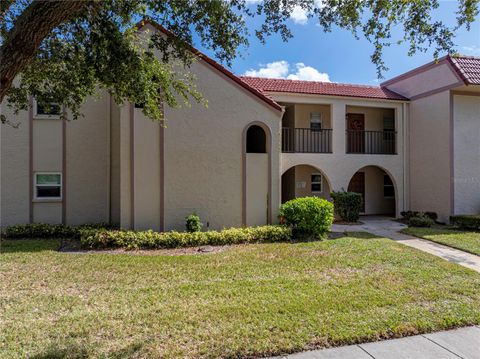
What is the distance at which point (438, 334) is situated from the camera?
15.5ft

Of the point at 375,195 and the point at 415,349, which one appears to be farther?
the point at 375,195

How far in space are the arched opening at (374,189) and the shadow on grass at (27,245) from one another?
48.3 feet

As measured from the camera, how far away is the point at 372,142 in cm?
1817

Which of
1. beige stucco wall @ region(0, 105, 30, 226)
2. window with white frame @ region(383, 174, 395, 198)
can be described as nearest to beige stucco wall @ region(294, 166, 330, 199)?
window with white frame @ region(383, 174, 395, 198)

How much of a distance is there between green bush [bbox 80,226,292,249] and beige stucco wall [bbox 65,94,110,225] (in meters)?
3.14

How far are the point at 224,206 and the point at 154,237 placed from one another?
9.80 ft

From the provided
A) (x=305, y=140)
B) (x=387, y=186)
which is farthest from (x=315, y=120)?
(x=387, y=186)

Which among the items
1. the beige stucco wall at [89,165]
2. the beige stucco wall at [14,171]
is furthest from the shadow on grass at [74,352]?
the beige stucco wall at [14,171]

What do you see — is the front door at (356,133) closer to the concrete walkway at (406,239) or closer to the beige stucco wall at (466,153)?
the concrete walkway at (406,239)

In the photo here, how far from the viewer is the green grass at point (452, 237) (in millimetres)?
10219

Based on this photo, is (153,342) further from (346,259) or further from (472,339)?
(346,259)

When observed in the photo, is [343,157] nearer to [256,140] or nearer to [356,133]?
[356,133]

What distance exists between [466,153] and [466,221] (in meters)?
3.38

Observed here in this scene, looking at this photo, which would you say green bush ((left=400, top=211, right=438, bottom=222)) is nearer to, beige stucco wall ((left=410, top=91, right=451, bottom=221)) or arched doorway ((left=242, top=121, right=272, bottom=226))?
beige stucco wall ((left=410, top=91, right=451, bottom=221))
